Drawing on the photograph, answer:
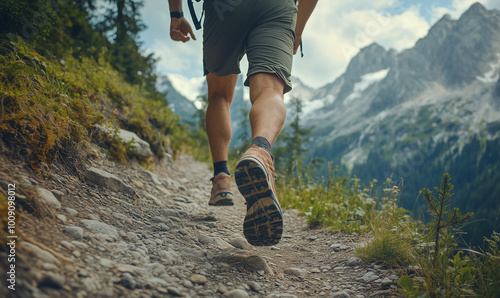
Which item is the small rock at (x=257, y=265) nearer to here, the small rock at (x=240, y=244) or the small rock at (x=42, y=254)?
the small rock at (x=240, y=244)

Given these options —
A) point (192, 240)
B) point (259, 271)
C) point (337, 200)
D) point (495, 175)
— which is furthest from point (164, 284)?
point (495, 175)

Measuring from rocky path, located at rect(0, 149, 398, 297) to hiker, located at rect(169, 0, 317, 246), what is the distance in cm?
32

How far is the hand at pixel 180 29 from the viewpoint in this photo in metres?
2.64

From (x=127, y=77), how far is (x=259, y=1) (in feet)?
32.0

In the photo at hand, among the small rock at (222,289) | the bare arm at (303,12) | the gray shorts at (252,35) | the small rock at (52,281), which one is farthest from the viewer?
the bare arm at (303,12)

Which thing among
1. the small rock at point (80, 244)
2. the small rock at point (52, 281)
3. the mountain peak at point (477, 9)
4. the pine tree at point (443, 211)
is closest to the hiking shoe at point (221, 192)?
the small rock at point (80, 244)

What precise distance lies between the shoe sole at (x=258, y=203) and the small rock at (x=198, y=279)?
1.27ft

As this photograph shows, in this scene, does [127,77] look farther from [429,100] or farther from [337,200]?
[429,100]

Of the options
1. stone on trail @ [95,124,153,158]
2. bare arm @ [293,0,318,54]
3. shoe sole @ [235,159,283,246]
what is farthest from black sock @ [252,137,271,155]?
stone on trail @ [95,124,153,158]

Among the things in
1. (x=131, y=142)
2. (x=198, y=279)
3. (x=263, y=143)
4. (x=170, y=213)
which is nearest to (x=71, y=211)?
(x=198, y=279)

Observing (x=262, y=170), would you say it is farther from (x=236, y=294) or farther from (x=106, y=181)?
(x=106, y=181)

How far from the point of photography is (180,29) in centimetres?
267

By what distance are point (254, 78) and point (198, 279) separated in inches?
51.6

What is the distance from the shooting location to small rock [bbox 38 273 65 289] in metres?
0.97
